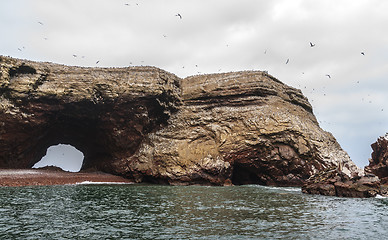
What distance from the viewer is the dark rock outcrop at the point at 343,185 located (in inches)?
1035

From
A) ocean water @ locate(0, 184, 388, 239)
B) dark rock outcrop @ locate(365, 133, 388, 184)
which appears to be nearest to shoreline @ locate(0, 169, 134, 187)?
ocean water @ locate(0, 184, 388, 239)

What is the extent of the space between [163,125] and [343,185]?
88.8 ft

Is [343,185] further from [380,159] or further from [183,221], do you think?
[380,159]

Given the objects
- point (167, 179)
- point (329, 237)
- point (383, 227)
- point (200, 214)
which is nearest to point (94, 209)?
point (200, 214)

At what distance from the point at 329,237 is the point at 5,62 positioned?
1609 inches

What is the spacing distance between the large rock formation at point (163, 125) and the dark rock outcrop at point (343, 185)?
37.3ft

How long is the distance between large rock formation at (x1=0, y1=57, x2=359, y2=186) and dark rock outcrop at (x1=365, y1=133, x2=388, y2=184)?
499 inches

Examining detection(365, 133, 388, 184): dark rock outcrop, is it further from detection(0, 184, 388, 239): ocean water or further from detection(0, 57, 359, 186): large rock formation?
detection(0, 184, 388, 239): ocean water

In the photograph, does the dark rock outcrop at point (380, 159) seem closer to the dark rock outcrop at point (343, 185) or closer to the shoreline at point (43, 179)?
the dark rock outcrop at point (343, 185)

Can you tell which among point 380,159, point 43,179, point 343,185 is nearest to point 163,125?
point 43,179

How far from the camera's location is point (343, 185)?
27.1 meters

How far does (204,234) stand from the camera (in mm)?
11133

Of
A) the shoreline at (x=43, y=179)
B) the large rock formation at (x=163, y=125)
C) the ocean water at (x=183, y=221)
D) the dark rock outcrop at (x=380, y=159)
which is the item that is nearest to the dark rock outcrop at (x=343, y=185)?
the ocean water at (x=183, y=221)

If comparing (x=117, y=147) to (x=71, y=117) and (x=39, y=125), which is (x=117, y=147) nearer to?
(x=71, y=117)
